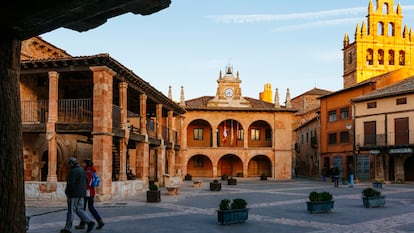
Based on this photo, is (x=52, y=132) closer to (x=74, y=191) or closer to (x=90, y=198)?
(x=90, y=198)

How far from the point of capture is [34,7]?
3.24 m

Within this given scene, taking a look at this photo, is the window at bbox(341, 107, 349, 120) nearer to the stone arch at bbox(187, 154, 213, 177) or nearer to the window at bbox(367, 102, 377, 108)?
the window at bbox(367, 102, 377, 108)

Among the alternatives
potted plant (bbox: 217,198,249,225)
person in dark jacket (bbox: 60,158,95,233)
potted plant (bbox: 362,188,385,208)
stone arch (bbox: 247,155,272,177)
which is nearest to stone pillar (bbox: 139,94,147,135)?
potted plant (bbox: 362,188,385,208)

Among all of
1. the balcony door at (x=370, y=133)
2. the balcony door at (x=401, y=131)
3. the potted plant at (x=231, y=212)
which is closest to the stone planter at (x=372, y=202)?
the potted plant at (x=231, y=212)

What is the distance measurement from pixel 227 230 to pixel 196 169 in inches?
1592

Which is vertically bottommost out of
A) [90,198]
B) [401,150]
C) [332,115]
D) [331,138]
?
[90,198]

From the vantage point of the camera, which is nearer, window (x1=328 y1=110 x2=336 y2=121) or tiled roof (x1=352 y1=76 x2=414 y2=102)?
tiled roof (x1=352 y1=76 x2=414 y2=102)

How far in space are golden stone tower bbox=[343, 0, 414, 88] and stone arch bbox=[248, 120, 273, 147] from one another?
27163 millimetres

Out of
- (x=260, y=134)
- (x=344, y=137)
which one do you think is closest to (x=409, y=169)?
(x=344, y=137)

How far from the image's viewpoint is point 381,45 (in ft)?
246

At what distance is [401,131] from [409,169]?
3.79 m

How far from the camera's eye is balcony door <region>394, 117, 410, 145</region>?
38.3m

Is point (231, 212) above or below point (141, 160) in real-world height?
below

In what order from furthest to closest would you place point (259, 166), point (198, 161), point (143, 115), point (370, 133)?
point (259, 166) < point (198, 161) < point (370, 133) < point (143, 115)
